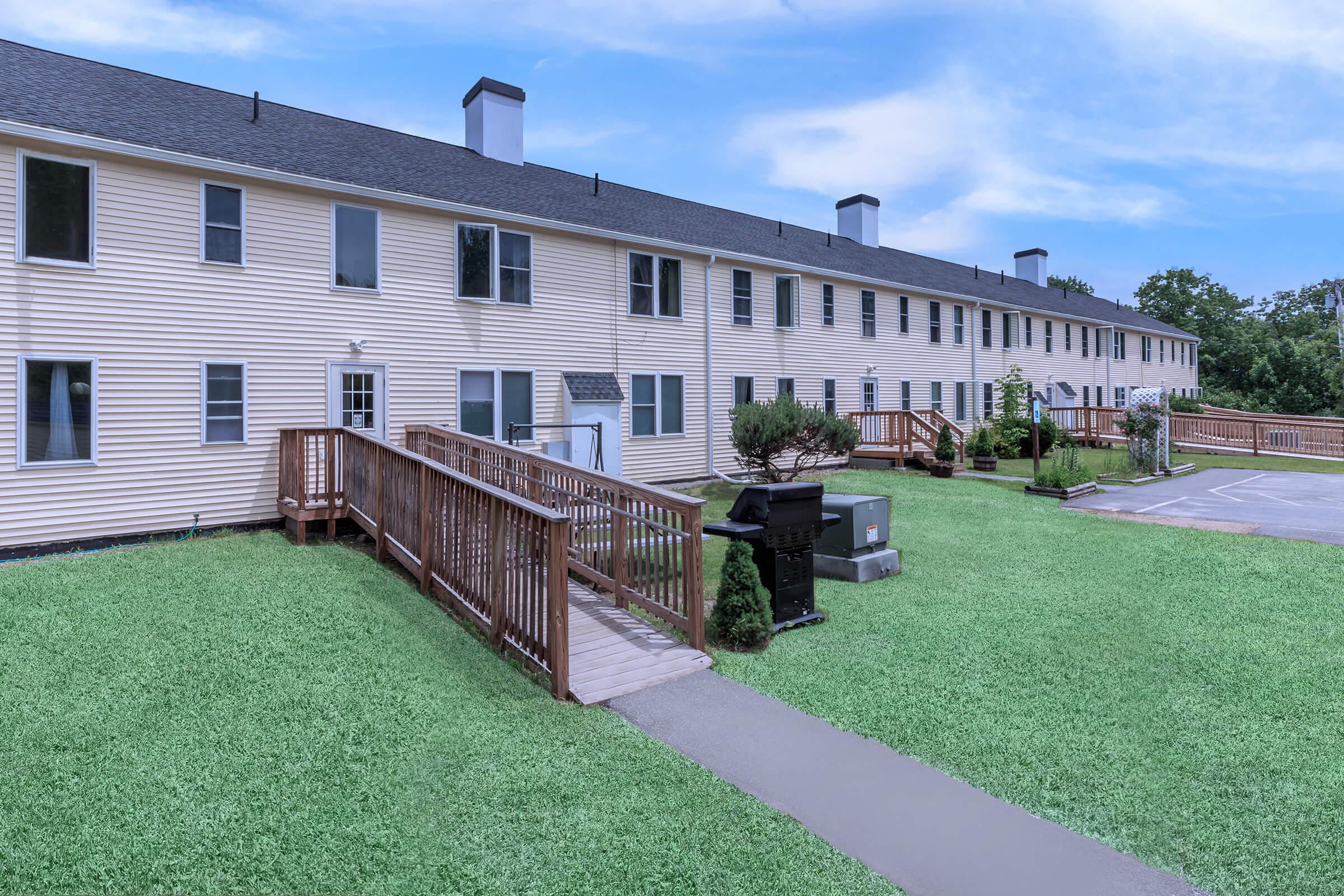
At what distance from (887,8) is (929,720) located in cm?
1090

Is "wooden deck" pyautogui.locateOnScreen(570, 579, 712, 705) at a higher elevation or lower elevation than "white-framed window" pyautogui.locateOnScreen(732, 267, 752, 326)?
lower

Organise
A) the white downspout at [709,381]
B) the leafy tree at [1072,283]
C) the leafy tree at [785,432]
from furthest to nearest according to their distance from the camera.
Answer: the leafy tree at [1072,283] < the white downspout at [709,381] < the leafy tree at [785,432]

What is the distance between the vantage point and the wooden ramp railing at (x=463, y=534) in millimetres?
5102

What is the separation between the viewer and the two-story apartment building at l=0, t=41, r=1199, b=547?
9344 mm

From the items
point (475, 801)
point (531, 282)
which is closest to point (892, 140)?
point (531, 282)

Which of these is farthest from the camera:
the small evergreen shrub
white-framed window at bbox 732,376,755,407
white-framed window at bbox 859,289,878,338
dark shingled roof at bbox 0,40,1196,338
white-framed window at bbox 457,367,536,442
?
white-framed window at bbox 859,289,878,338

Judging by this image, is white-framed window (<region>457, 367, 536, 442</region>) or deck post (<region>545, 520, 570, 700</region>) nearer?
deck post (<region>545, 520, 570, 700</region>)

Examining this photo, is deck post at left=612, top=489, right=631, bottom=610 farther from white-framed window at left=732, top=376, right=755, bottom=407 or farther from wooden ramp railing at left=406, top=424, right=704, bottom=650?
white-framed window at left=732, top=376, right=755, bottom=407

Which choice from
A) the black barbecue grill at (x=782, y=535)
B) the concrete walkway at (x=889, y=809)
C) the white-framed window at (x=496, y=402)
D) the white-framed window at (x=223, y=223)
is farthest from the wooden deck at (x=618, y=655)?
the white-framed window at (x=223, y=223)

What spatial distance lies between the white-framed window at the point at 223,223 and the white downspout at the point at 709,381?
374 inches

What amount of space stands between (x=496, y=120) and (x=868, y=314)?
37.9ft

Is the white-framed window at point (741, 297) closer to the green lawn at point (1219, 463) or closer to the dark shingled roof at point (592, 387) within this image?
the dark shingled roof at point (592, 387)

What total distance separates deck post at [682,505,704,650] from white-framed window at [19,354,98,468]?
28.1ft

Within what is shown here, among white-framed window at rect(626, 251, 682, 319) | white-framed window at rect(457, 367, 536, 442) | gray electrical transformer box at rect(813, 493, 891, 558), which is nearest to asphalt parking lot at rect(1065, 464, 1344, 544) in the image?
gray electrical transformer box at rect(813, 493, 891, 558)
